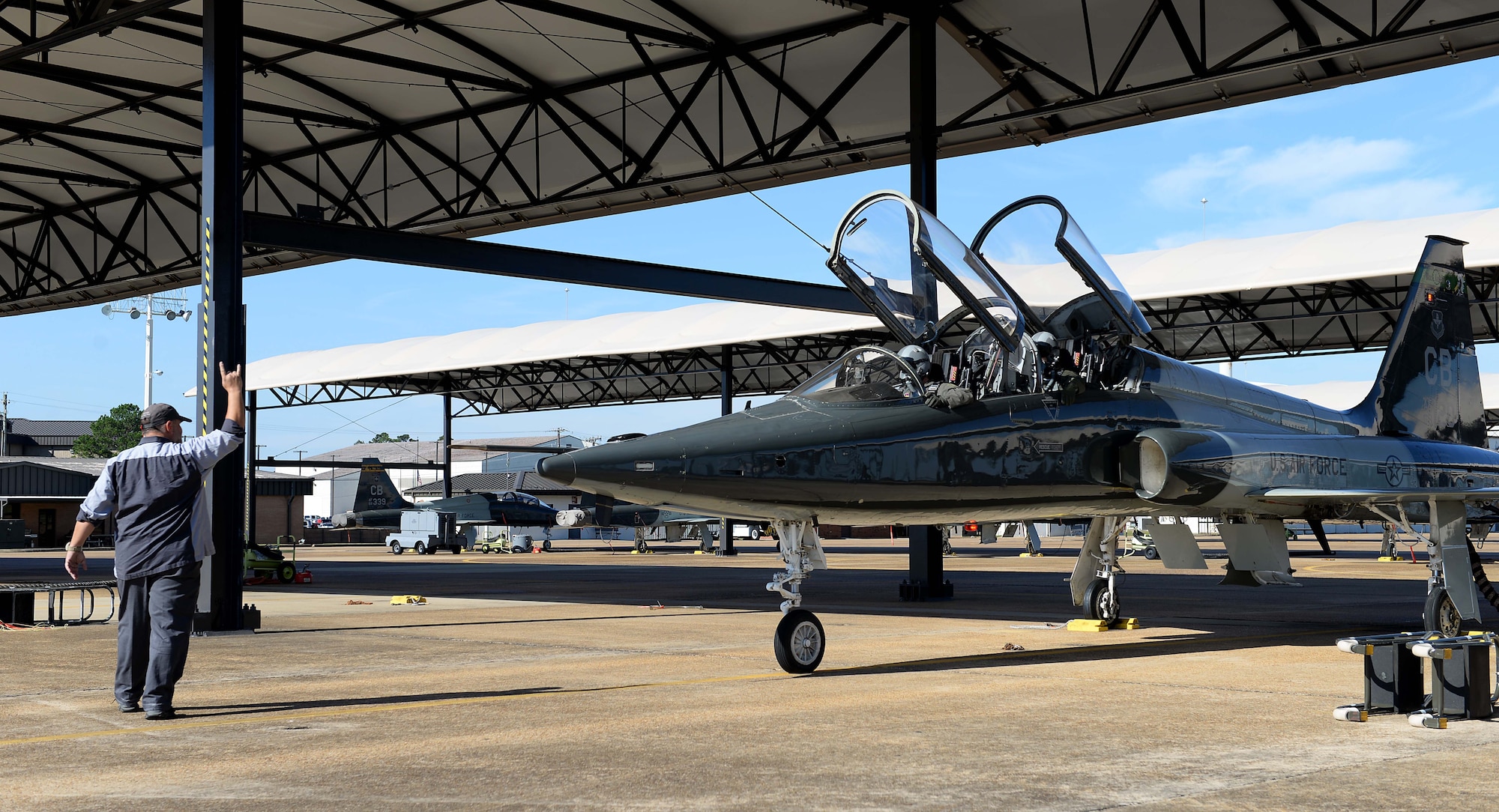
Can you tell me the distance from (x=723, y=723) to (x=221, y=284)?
882 centimetres

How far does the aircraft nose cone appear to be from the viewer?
823 cm

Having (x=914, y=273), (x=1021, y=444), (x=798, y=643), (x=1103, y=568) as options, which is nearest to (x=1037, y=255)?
(x=914, y=273)

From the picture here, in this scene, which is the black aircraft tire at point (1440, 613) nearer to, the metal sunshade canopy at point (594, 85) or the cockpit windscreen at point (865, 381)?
the cockpit windscreen at point (865, 381)

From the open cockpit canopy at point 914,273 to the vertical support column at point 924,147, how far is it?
758 centimetres

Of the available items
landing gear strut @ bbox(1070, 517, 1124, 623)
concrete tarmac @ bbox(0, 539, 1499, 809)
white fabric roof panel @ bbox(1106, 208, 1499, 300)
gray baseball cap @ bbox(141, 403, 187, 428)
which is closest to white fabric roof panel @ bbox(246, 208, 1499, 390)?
white fabric roof panel @ bbox(1106, 208, 1499, 300)

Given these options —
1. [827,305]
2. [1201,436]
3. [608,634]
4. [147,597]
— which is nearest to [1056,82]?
[827,305]

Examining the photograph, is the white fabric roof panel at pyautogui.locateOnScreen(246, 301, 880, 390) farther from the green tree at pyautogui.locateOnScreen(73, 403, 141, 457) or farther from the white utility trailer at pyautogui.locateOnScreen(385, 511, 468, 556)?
the green tree at pyautogui.locateOnScreen(73, 403, 141, 457)

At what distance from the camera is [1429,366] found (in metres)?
15.1

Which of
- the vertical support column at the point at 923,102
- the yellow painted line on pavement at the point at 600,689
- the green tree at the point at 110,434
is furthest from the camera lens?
the green tree at the point at 110,434

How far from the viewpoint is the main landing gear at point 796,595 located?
9.20m

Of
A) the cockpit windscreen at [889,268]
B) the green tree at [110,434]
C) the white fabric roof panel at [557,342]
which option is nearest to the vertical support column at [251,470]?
the white fabric roof panel at [557,342]

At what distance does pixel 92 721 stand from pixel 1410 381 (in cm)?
1405

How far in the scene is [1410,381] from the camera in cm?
1490

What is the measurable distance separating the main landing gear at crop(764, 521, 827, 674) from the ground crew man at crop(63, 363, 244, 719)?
383 cm
